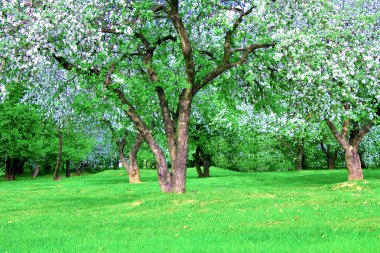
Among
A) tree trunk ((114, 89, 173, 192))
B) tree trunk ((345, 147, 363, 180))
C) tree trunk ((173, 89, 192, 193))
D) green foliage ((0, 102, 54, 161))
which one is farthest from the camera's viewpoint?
green foliage ((0, 102, 54, 161))

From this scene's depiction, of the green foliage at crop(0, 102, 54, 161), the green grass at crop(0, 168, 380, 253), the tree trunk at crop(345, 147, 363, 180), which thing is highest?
the green foliage at crop(0, 102, 54, 161)

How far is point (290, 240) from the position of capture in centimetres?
1157

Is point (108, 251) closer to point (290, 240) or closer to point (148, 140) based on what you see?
point (290, 240)

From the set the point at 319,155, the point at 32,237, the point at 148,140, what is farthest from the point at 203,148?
the point at 32,237

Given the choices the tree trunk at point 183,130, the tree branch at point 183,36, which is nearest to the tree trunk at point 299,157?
Answer: the tree trunk at point 183,130

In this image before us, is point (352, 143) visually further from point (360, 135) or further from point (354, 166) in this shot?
point (354, 166)

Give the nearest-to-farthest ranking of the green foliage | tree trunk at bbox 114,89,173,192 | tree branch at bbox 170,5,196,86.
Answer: tree branch at bbox 170,5,196,86, tree trunk at bbox 114,89,173,192, the green foliage

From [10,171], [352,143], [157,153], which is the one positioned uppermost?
[352,143]

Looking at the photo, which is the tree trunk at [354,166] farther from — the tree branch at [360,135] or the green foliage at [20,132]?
the green foliage at [20,132]

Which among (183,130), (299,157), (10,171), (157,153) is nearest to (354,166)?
(183,130)

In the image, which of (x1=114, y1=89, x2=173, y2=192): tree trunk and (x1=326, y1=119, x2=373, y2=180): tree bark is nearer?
(x1=114, y1=89, x2=173, y2=192): tree trunk

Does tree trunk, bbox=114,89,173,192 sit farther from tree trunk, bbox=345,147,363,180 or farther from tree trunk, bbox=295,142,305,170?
tree trunk, bbox=295,142,305,170

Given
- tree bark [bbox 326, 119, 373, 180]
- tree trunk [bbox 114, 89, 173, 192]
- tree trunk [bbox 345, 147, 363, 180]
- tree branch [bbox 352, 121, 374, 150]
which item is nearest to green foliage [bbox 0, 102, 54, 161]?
tree trunk [bbox 114, 89, 173, 192]

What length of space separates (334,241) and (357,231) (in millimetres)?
1691
